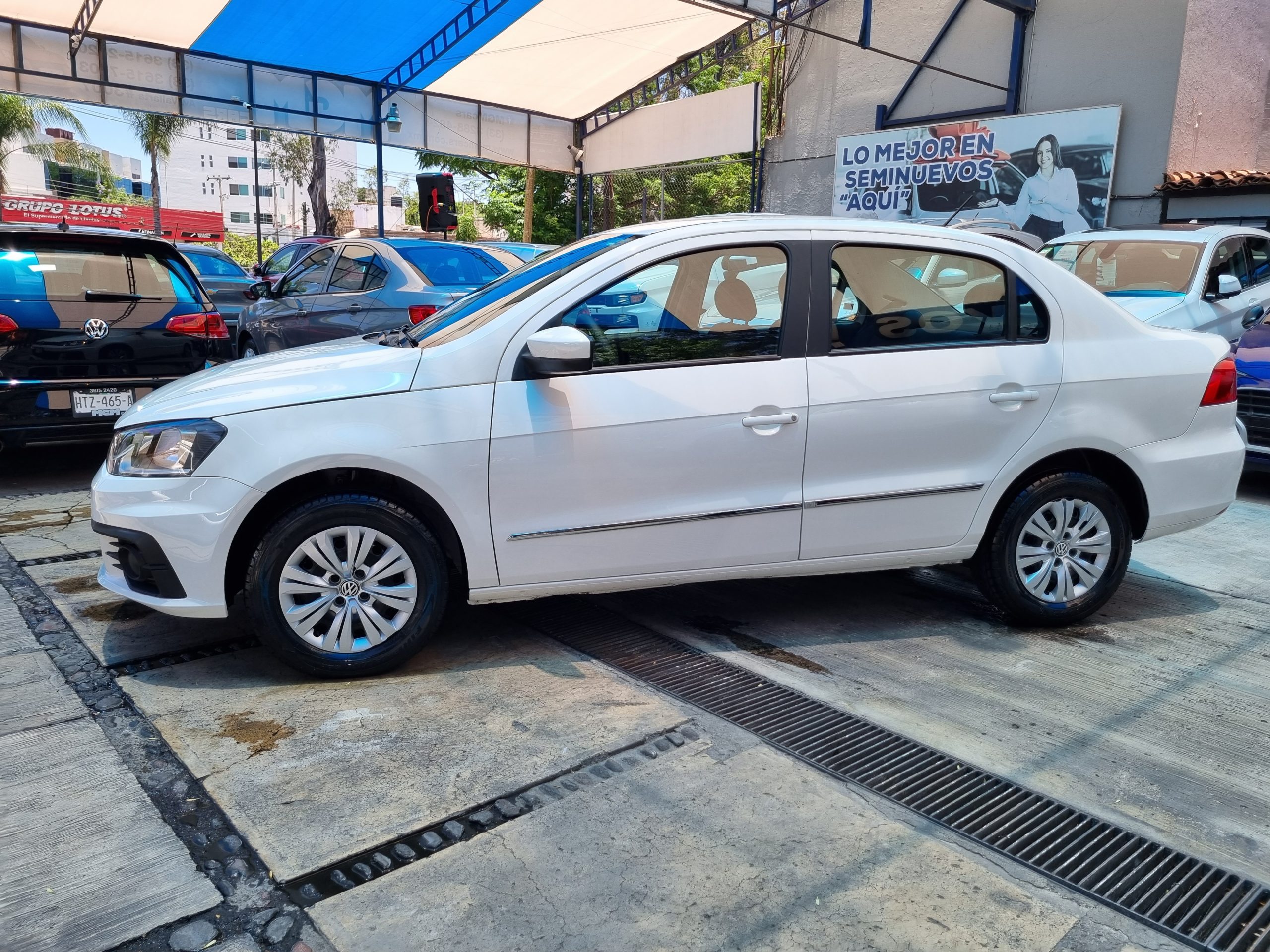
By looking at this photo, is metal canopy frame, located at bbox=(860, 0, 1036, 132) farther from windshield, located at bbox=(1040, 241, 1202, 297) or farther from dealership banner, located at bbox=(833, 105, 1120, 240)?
windshield, located at bbox=(1040, 241, 1202, 297)

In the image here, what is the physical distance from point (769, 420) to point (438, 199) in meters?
15.3

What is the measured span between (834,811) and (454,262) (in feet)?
20.9

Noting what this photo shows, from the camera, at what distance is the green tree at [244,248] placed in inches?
2393

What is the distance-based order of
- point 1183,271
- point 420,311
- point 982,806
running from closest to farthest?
1. point 982,806
2. point 420,311
3. point 1183,271

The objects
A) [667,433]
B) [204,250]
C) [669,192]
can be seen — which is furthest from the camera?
[669,192]

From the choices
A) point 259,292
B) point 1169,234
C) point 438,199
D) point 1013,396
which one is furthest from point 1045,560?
point 438,199

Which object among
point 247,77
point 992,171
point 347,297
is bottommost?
point 347,297

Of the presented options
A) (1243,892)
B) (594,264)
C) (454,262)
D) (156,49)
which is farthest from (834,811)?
(156,49)

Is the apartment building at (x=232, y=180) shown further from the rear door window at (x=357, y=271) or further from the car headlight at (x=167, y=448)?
the car headlight at (x=167, y=448)

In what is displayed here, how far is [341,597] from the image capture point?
3.55m

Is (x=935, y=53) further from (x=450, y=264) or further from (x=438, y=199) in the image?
(x=450, y=264)

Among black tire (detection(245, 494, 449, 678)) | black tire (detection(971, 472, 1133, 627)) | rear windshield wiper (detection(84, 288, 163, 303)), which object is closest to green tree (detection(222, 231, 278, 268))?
rear windshield wiper (detection(84, 288, 163, 303))

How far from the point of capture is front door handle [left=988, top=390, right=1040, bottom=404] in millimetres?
4008

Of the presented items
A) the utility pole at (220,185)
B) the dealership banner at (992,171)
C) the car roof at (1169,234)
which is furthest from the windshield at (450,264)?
the utility pole at (220,185)
